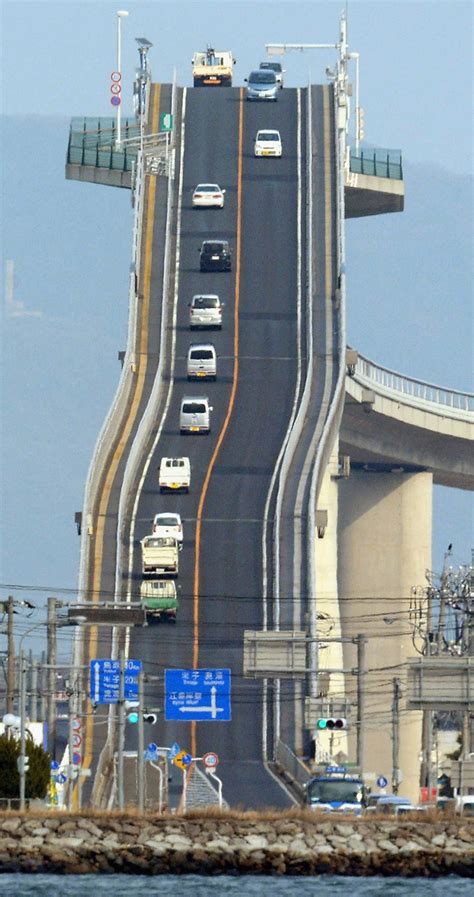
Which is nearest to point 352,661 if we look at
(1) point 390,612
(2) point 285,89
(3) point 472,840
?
(1) point 390,612

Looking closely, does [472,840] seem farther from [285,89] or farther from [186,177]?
[285,89]

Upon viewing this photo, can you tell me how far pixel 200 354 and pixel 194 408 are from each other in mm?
6397

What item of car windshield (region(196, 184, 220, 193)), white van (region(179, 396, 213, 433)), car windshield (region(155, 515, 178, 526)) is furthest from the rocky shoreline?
car windshield (region(196, 184, 220, 193))

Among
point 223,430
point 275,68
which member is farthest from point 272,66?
point 223,430

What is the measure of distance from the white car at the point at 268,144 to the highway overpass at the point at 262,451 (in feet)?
2.93

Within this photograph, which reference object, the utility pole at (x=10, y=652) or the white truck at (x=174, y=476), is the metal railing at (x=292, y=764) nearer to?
the utility pole at (x=10, y=652)

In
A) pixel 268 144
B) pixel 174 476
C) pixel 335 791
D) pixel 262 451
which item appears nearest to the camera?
pixel 335 791

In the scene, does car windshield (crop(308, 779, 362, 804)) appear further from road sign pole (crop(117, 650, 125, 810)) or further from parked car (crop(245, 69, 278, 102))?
parked car (crop(245, 69, 278, 102))

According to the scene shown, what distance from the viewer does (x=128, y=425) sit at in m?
144

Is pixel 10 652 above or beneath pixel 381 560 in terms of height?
beneath

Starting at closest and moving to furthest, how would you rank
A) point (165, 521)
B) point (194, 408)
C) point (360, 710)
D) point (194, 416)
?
1. point (360, 710)
2. point (165, 521)
3. point (194, 416)
4. point (194, 408)

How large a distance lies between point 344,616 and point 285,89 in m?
41.5

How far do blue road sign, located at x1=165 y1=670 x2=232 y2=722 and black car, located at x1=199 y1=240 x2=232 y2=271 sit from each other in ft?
180

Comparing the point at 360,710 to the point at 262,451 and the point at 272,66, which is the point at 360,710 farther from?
the point at 272,66
